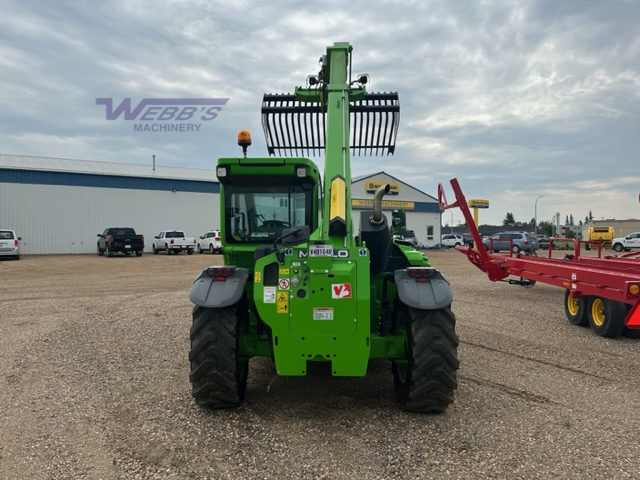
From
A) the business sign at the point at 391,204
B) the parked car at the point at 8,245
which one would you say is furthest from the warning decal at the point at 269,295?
the business sign at the point at 391,204

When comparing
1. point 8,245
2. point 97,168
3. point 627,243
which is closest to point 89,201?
point 97,168

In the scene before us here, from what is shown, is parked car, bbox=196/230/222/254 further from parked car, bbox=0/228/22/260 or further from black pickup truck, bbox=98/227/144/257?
parked car, bbox=0/228/22/260

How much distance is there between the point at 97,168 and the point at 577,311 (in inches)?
1385

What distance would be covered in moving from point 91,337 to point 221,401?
171 inches

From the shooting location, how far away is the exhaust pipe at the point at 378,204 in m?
4.04

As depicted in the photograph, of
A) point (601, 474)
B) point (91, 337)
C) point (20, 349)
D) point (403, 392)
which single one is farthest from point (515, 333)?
point (20, 349)

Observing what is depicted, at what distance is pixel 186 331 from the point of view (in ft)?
27.4

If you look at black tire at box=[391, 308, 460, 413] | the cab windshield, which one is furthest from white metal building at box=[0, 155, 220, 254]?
black tire at box=[391, 308, 460, 413]

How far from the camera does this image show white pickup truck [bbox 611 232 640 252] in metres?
35.8

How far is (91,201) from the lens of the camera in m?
33.5

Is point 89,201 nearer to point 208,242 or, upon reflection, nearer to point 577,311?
point 208,242

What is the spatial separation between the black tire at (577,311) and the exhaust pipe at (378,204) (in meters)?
5.94

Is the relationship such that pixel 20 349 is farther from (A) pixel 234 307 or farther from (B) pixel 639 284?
(B) pixel 639 284

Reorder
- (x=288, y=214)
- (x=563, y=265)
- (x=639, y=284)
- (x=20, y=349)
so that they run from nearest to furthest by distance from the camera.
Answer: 1. (x=288, y=214)
2. (x=639, y=284)
3. (x=20, y=349)
4. (x=563, y=265)
